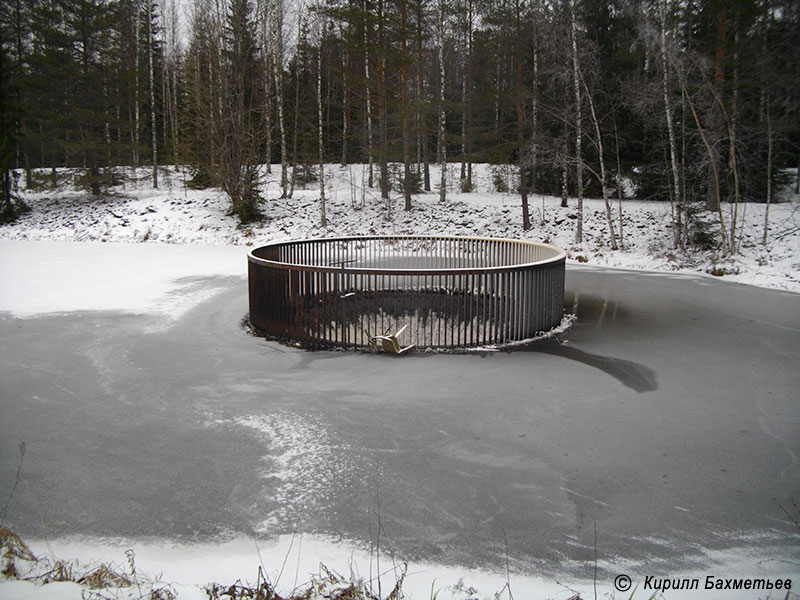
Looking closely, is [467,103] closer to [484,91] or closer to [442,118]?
[442,118]

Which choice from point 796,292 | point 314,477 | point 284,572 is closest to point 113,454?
point 314,477

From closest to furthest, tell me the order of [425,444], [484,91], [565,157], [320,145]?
[425,444] → [565,157] → [484,91] → [320,145]

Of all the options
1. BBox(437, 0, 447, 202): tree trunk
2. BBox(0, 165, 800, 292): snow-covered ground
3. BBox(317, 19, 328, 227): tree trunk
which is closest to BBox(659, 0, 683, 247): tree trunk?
BBox(0, 165, 800, 292): snow-covered ground

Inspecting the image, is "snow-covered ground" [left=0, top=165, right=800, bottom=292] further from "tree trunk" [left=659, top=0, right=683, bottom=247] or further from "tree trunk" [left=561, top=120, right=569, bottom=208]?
"tree trunk" [left=659, top=0, right=683, bottom=247]

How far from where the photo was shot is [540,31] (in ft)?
62.6

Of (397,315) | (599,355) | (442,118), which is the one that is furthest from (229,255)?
(599,355)

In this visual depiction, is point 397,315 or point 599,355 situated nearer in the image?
point 599,355

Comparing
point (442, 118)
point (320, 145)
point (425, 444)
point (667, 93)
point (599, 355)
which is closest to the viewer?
point (425, 444)

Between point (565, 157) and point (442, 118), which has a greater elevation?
point (442, 118)

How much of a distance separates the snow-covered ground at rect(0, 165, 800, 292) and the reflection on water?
5593mm

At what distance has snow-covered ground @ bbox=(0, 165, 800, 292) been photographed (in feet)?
53.6

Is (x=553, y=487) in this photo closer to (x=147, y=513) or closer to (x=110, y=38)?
(x=147, y=513)

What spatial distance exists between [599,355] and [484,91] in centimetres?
1573

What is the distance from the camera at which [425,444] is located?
4855 millimetres
